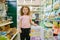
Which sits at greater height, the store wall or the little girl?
the store wall

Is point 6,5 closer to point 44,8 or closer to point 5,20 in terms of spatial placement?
point 5,20

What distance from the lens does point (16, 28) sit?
4.87ft

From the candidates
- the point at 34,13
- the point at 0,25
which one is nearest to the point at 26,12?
the point at 34,13

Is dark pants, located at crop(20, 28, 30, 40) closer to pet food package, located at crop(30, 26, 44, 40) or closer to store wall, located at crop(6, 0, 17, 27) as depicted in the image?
pet food package, located at crop(30, 26, 44, 40)

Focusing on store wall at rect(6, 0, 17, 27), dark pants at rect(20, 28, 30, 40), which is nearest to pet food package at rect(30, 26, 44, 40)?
dark pants at rect(20, 28, 30, 40)

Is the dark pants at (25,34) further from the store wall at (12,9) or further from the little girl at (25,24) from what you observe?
the store wall at (12,9)

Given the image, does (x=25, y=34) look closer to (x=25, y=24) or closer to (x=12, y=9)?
(x=25, y=24)

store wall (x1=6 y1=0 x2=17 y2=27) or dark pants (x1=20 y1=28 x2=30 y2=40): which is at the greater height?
store wall (x1=6 y1=0 x2=17 y2=27)

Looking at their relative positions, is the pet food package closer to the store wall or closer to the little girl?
the little girl

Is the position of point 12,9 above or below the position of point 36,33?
above

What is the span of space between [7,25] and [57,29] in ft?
1.73

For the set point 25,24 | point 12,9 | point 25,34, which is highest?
point 12,9

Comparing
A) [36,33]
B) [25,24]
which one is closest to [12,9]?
[25,24]

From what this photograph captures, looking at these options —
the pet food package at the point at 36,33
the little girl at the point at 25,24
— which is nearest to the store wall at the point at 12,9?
the little girl at the point at 25,24
